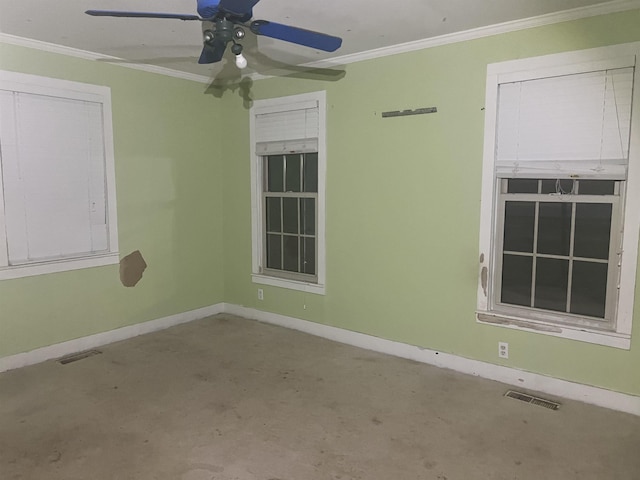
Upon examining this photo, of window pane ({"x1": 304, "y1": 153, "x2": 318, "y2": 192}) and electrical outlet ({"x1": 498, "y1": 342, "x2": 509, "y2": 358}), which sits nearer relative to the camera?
electrical outlet ({"x1": 498, "y1": 342, "x2": 509, "y2": 358})

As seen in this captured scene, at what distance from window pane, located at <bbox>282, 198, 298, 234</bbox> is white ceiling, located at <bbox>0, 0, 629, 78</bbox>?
54.5 inches

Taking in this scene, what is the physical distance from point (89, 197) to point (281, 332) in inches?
83.8

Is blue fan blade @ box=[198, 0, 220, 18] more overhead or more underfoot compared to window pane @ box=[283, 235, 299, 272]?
→ more overhead

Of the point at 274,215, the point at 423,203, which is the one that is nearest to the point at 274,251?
the point at 274,215

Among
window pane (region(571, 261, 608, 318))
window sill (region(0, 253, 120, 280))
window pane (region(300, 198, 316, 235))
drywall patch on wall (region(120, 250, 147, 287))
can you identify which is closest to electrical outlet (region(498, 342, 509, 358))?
window pane (region(571, 261, 608, 318))

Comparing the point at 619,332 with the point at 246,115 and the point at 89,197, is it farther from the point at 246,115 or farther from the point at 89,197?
the point at 89,197

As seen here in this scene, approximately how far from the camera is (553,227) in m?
3.28

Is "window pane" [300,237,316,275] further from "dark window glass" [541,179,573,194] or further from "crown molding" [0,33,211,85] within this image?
"dark window glass" [541,179,573,194]

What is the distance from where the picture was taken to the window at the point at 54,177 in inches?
139

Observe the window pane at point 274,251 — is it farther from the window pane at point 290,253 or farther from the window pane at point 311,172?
the window pane at point 311,172

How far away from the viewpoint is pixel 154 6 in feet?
9.24

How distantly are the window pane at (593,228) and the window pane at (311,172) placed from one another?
2.25 metres

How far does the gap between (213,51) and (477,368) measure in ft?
9.44

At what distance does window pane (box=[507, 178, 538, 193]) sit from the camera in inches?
130
